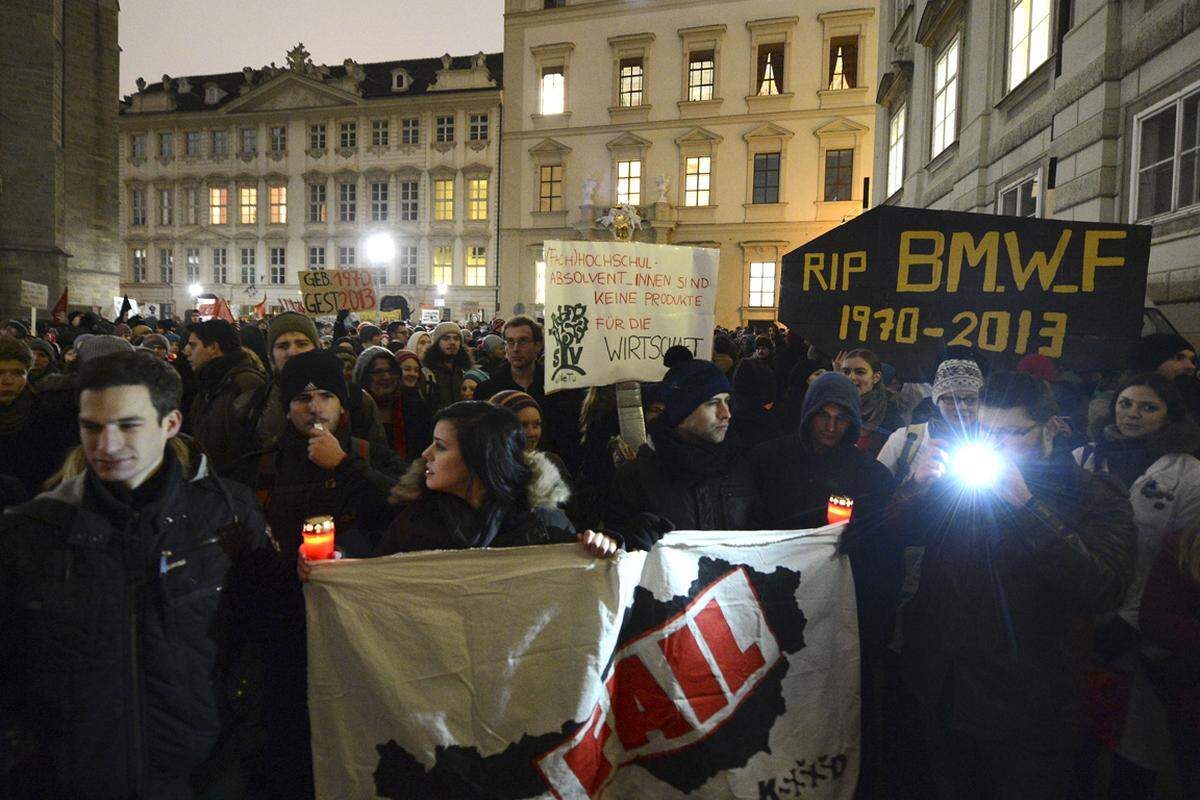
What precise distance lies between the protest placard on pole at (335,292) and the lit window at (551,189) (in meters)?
24.8

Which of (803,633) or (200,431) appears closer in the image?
(803,633)

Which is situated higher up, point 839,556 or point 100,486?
point 100,486

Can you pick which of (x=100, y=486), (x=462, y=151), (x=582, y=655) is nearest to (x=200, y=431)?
(x=100, y=486)

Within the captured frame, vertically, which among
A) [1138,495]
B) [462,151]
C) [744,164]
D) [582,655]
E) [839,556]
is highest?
[462,151]

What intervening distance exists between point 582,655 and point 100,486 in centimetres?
145

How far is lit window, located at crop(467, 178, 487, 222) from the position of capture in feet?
139

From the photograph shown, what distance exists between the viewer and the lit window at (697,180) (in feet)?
107

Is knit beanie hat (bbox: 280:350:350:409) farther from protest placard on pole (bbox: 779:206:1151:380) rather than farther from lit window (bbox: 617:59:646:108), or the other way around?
lit window (bbox: 617:59:646:108)

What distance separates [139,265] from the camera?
4928cm

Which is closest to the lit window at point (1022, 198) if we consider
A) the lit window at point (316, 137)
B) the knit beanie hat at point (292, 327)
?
the knit beanie hat at point (292, 327)

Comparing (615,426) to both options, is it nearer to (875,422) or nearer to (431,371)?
(875,422)

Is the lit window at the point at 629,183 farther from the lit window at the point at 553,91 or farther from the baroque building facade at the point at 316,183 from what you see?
the baroque building facade at the point at 316,183

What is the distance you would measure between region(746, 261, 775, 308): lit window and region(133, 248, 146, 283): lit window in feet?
133

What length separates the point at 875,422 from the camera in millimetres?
4941
